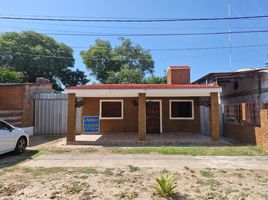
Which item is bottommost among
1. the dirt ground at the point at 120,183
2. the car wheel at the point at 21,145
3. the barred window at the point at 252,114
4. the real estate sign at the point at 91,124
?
the dirt ground at the point at 120,183

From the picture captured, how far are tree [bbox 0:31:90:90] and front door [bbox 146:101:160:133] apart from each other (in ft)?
69.0

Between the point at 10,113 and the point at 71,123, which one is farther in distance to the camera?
the point at 10,113

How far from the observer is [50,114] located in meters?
16.3

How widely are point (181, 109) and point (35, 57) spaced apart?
23.3 m

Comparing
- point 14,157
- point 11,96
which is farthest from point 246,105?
point 11,96

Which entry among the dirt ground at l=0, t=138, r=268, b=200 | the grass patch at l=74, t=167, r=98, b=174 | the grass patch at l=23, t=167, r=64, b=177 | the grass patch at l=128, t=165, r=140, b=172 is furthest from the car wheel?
the grass patch at l=128, t=165, r=140, b=172

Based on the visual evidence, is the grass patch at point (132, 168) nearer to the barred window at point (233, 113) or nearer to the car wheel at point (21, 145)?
the car wheel at point (21, 145)

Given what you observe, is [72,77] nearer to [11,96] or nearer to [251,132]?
[11,96]

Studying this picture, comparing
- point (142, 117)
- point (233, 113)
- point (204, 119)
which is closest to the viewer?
point (142, 117)

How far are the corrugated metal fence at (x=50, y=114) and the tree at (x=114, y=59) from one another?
21.2m

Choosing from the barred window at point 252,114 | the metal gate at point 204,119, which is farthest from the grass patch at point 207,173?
the metal gate at point 204,119

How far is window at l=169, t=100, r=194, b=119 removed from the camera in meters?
15.9

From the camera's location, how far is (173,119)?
15.9 metres

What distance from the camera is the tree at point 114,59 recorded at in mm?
39125
